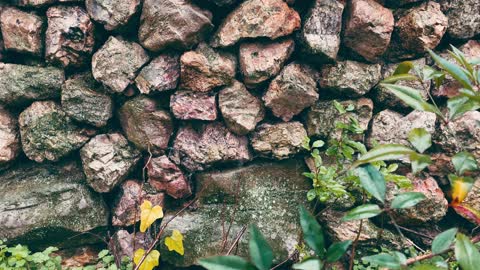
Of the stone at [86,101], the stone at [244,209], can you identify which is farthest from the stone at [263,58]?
the stone at [86,101]

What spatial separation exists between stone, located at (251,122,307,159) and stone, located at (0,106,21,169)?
4.62ft

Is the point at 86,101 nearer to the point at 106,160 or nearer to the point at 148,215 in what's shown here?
the point at 106,160

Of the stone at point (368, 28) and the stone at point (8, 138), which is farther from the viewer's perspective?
the stone at point (8, 138)

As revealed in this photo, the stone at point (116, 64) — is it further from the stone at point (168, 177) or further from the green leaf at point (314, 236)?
the green leaf at point (314, 236)

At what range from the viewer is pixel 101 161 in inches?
83.4

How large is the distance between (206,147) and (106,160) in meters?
0.58

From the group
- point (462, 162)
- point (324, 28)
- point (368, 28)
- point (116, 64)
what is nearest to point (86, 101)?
point (116, 64)

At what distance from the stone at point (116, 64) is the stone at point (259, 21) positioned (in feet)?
1.66

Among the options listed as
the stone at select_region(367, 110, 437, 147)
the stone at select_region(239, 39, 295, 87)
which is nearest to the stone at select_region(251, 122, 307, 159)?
the stone at select_region(239, 39, 295, 87)

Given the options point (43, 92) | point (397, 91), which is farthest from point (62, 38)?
point (397, 91)

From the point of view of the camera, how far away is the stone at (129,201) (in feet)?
7.18

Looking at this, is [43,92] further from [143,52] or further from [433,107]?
[433,107]

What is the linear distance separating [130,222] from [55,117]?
0.75 m

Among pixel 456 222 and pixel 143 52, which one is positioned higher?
pixel 143 52
